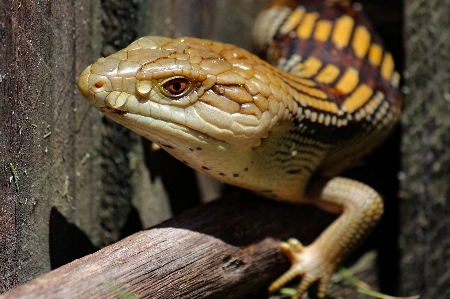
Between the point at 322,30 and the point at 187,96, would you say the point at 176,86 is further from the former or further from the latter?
the point at 322,30

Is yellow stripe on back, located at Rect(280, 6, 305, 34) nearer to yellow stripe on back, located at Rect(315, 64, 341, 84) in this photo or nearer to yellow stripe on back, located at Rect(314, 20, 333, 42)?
yellow stripe on back, located at Rect(314, 20, 333, 42)

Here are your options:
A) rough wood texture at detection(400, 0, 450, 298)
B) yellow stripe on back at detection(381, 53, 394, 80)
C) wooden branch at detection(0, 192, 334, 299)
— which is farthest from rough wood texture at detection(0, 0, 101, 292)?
rough wood texture at detection(400, 0, 450, 298)

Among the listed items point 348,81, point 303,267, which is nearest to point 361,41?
point 348,81

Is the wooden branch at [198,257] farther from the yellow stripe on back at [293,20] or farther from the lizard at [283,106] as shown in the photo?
the yellow stripe on back at [293,20]

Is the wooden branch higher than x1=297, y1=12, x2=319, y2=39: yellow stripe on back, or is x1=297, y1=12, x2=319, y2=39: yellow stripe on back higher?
x1=297, y1=12, x2=319, y2=39: yellow stripe on back

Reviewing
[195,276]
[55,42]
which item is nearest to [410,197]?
[195,276]

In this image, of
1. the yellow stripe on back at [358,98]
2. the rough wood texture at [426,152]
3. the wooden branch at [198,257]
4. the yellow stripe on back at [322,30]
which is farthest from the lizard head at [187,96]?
the rough wood texture at [426,152]

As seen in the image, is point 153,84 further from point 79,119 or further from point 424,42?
point 424,42

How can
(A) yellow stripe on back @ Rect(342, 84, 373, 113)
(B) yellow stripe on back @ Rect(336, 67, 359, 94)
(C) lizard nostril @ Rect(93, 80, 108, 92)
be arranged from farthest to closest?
(B) yellow stripe on back @ Rect(336, 67, 359, 94) < (A) yellow stripe on back @ Rect(342, 84, 373, 113) < (C) lizard nostril @ Rect(93, 80, 108, 92)
